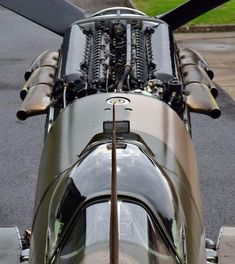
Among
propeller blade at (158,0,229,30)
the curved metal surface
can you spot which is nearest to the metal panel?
the curved metal surface

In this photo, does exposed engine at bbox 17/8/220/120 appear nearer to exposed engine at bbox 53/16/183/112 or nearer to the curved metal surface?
exposed engine at bbox 53/16/183/112

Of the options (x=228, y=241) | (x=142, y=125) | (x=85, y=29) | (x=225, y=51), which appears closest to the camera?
(x=142, y=125)

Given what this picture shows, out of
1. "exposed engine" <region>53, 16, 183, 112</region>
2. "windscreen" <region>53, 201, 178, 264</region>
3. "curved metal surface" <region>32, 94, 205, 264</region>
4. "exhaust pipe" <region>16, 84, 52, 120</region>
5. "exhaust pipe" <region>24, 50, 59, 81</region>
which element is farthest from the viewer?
"exhaust pipe" <region>24, 50, 59, 81</region>

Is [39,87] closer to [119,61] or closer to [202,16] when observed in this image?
[119,61]

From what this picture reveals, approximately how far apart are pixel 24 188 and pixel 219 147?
10.1 feet

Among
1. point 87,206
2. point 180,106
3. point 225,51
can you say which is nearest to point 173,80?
point 180,106

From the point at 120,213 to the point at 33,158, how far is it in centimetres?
679

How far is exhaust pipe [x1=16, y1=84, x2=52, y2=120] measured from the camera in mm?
6023

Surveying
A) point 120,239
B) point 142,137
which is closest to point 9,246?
point 142,137

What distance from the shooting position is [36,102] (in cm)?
613

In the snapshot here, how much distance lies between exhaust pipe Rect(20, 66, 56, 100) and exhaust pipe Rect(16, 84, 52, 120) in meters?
0.13

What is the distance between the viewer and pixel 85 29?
728cm

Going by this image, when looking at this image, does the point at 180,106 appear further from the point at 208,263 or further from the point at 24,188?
the point at 24,188

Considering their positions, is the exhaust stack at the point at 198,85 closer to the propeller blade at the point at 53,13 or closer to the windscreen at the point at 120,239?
the propeller blade at the point at 53,13
